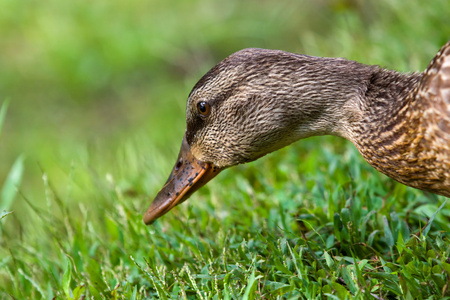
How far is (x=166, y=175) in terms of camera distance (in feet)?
13.0

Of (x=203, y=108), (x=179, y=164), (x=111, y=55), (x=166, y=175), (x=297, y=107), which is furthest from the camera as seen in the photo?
(x=111, y=55)

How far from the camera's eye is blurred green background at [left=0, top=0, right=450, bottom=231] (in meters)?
6.33

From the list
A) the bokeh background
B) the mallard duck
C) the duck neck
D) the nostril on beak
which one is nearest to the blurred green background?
the bokeh background

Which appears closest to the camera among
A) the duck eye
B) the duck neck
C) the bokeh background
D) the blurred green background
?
the duck neck

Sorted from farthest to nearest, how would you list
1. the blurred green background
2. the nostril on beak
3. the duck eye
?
1. the blurred green background
2. the nostril on beak
3. the duck eye

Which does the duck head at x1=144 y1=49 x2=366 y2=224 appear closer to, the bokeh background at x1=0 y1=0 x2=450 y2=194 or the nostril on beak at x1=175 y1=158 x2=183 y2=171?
the nostril on beak at x1=175 y1=158 x2=183 y2=171

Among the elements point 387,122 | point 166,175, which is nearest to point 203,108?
point 387,122

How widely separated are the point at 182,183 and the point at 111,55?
4562mm

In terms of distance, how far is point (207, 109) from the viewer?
2.88 m

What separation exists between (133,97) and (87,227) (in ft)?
11.9

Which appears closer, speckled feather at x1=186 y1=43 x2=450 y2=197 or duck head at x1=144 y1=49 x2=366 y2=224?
speckled feather at x1=186 y1=43 x2=450 y2=197

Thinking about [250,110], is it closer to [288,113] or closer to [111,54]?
[288,113]

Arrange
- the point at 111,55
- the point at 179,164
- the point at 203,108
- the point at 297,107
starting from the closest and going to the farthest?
1. the point at 297,107
2. the point at 203,108
3. the point at 179,164
4. the point at 111,55

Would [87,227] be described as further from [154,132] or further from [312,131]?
[154,132]
